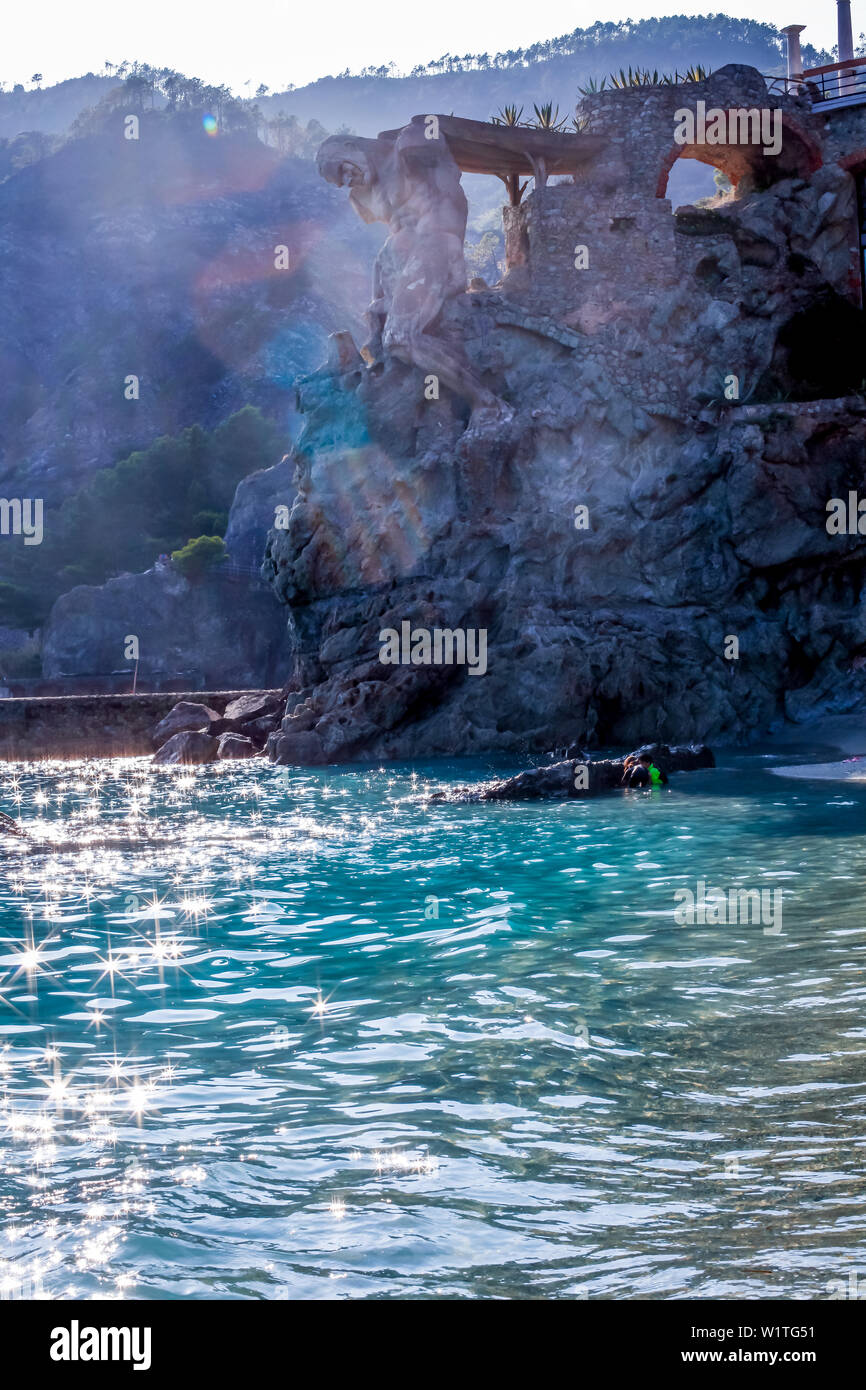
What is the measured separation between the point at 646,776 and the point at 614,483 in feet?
41.4

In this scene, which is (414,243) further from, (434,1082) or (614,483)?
(434,1082)

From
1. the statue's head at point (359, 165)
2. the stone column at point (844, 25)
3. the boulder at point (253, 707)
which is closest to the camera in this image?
the statue's head at point (359, 165)

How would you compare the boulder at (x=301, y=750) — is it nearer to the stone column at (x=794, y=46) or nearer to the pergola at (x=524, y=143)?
the pergola at (x=524, y=143)

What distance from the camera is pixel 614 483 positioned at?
3123 centimetres

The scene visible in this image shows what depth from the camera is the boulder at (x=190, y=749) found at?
30281mm

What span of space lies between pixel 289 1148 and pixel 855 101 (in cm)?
3529

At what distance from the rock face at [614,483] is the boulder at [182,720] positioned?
297 cm

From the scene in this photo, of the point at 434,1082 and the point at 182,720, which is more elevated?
the point at 182,720

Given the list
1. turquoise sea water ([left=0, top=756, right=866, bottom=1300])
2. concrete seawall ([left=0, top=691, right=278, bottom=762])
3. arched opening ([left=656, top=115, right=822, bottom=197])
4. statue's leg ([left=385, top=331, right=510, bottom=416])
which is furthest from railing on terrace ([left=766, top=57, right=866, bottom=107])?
turquoise sea water ([left=0, top=756, right=866, bottom=1300])

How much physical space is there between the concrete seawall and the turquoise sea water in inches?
920

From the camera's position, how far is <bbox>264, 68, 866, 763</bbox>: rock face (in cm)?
2883

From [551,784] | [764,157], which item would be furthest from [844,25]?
[551,784]

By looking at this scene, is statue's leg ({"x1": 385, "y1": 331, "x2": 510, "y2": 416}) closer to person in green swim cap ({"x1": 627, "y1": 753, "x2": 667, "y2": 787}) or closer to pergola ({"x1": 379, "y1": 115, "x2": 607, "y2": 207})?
pergola ({"x1": 379, "y1": 115, "x2": 607, "y2": 207})

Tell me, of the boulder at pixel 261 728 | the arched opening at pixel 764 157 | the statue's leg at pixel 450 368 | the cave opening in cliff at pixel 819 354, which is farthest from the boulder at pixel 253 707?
the arched opening at pixel 764 157
